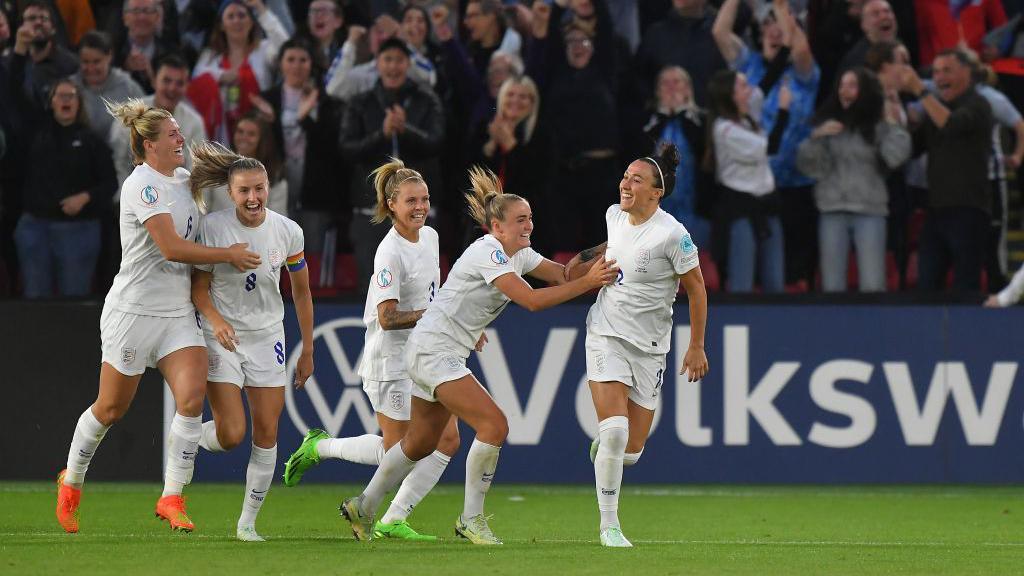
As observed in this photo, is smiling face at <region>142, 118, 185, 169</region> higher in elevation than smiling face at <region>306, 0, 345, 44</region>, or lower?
lower

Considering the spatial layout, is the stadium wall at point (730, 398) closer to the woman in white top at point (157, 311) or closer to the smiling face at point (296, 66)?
the smiling face at point (296, 66)

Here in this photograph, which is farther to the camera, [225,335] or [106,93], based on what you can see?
[106,93]

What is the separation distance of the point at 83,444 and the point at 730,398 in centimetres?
528

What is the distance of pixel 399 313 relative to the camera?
27.5ft

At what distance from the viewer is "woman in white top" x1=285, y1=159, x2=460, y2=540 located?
27.4ft

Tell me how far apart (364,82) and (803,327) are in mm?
3943

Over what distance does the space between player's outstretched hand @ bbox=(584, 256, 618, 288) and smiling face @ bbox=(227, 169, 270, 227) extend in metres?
1.70

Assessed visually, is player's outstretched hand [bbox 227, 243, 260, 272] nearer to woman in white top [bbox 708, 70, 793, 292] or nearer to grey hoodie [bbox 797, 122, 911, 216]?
woman in white top [bbox 708, 70, 793, 292]

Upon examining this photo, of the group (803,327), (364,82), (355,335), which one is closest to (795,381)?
(803,327)

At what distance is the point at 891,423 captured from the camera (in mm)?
12070

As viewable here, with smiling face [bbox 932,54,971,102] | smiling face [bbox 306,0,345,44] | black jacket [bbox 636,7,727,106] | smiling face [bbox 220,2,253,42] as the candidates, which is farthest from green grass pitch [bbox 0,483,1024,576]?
smiling face [bbox 306,0,345,44]

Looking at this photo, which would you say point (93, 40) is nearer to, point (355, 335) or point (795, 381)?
point (355, 335)

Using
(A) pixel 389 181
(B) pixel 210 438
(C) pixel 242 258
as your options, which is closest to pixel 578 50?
(A) pixel 389 181

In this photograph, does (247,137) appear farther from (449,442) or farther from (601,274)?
(601,274)
